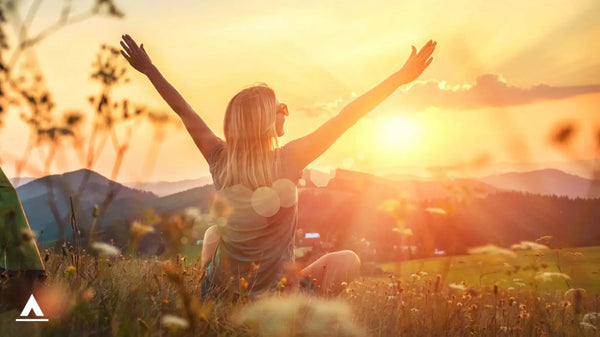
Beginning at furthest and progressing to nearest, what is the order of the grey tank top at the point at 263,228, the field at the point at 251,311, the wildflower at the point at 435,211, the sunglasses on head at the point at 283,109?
1. the sunglasses on head at the point at 283,109
2. the grey tank top at the point at 263,228
3. the wildflower at the point at 435,211
4. the field at the point at 251,311

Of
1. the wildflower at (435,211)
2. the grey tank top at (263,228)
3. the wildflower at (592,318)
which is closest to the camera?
the wildflower at (435,211)

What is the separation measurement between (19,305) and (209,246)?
1.89 meters

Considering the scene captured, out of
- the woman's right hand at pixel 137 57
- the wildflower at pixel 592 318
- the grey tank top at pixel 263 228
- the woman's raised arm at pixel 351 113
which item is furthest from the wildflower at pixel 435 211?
the woman's right hand at pixel 137 57

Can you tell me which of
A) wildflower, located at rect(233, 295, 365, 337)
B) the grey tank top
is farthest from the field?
the grey tank top

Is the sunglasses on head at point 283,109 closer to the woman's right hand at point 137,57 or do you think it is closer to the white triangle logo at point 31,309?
the woman's right hand at point 137,57

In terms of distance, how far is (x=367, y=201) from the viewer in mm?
31766

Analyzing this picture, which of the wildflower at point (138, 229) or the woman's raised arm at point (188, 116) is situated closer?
the wildflower at point (138, 229)

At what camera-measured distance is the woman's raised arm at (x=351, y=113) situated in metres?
4.99

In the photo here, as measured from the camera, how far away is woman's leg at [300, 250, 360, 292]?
513 cm

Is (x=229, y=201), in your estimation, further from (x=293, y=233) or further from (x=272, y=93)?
(x=272, y=93)

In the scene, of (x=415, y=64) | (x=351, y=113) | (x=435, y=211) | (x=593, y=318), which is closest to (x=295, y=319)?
(x=435, y=211)

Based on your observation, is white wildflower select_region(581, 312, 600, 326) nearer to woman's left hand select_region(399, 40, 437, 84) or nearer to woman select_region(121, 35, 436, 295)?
woman select_region(121, 35, 436, 295)

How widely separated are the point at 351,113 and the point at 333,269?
1.33 meters

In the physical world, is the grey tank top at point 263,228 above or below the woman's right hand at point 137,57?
below
